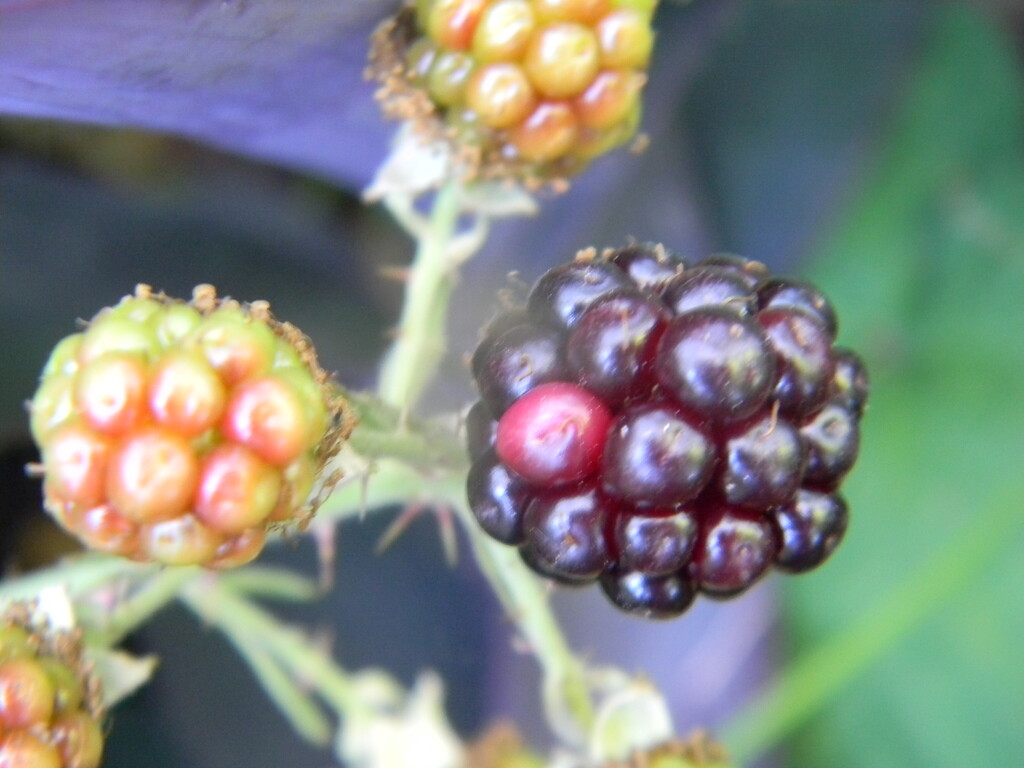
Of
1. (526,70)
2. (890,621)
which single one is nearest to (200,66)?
(526,70)

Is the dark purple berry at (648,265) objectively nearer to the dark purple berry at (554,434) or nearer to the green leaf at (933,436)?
the dark purple berry at (554,434)

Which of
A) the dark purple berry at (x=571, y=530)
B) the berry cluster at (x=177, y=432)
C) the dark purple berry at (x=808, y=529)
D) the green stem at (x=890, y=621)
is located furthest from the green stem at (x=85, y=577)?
the green stem at (x=890, y=621)

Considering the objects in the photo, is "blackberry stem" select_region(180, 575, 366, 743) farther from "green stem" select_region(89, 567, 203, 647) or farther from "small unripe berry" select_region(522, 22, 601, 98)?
"small unripe berry" select_region(522, 22, 601, 98)

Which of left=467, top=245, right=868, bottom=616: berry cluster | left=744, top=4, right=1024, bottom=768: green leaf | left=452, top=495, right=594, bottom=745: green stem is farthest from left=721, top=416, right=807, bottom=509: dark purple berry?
left=744, top=4, right=1024, bottom=768: green leaf

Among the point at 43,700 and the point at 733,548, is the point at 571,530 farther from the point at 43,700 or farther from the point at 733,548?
the point at 43,700

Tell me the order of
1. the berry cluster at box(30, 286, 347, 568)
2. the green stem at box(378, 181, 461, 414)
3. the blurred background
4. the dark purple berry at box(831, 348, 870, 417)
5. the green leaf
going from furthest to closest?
the green leaf < the blurred background < the green stem at box(378, 181, 461, 414) < the dark purple berry at box(831, 348, 870, 417) < the berry cluster at box(30, 286, 347, 568)

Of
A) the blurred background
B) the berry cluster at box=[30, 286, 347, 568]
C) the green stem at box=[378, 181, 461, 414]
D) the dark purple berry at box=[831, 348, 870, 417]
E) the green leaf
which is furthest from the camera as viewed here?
the green leaf

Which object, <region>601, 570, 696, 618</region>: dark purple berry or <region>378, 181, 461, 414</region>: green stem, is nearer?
<region>601, 570, 696, 618</region>: dark purple berry
